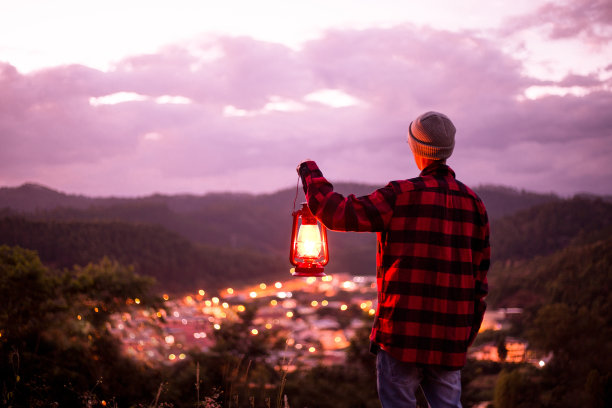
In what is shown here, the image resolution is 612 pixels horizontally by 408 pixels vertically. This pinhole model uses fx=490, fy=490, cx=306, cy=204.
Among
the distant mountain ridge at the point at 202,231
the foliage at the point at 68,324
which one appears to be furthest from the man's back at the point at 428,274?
the foliage at the point at 68,324

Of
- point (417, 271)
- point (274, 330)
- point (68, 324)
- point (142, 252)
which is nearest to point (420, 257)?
point (417, 271)

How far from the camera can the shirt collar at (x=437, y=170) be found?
6.08 ft

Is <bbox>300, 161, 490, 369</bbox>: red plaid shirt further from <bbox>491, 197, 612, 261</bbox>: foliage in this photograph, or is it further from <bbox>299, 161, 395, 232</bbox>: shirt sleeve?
<bbox>491, 197, 612, 261</bbox>: foliage

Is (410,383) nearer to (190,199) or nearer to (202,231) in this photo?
(202,231)

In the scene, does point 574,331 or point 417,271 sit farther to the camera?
point 574,331

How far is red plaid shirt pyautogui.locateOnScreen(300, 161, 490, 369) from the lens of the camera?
172cm

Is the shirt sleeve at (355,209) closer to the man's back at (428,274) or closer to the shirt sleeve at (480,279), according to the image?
the man's back at (428,274)

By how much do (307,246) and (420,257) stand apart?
71cm

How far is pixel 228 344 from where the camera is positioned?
12.4 meters

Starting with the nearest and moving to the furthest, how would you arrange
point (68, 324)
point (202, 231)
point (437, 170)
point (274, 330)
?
point (437, 170)
point (68, 324)
point (274, 330)
point (202, 231)

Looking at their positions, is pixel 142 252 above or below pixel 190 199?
below

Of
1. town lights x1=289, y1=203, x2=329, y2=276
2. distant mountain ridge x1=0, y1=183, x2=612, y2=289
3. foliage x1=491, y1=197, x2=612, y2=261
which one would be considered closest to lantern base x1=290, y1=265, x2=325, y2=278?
town lights x1=289, y1=203, x2=329, y2=276

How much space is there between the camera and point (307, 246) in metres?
2.32

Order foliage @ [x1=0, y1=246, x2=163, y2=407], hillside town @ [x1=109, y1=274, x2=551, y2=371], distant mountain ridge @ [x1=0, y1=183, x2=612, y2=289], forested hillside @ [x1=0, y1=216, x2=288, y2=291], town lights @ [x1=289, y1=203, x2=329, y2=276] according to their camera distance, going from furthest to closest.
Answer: distant mountain ridge @ [x1=0, y1=183, x2=612, y2=289], forested hillside @ [x1=0, y1=216, x2=288, y2=291], hillside town @ [x1=109, y1=274, x2=551, y2=371], foliage @ [x1=0, y1=246, x2=163, y2=407], town lights @ [x1=289, y1=203, x2=329, y2=276]
